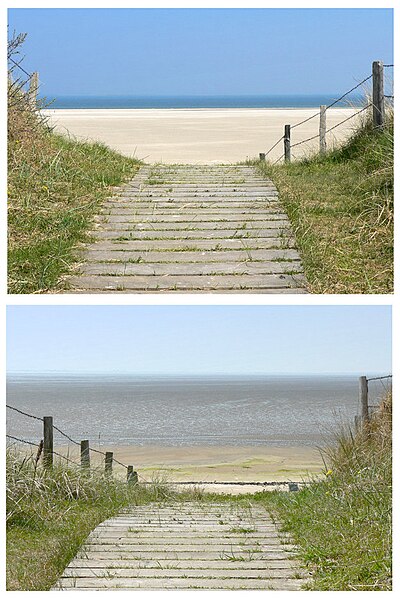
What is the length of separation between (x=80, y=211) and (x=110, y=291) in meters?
1.60

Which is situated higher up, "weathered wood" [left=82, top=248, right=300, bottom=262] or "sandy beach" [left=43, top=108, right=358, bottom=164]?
"sandy beach" [left=43, top=108, right=358, bottom=164]

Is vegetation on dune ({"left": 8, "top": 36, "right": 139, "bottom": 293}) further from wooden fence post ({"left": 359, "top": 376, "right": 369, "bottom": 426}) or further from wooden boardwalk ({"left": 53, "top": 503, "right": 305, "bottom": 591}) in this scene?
wooden fence post ({"left": 359, "top": 376, "right": 369, "bottom": 426})

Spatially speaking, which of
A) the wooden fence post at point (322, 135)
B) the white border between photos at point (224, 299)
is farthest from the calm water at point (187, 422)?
the white border between photos at point (224, 299)

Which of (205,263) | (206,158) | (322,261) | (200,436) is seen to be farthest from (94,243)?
(200,436)

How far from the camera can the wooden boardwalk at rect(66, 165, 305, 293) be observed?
199 inches

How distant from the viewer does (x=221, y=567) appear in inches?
175

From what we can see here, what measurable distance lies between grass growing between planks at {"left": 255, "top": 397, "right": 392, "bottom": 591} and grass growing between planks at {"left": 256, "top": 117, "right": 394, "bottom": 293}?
4.52 feet

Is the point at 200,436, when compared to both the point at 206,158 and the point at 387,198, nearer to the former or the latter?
the point at 206,158

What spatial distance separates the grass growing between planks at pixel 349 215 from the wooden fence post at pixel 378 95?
0.46 ft

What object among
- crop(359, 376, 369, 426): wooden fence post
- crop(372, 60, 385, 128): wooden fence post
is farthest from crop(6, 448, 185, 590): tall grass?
crop(372, 60, 385, 128): wooden fence post

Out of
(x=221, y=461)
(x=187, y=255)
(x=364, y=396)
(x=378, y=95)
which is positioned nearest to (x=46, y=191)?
(x=187, y=255)

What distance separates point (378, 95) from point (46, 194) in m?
4.15

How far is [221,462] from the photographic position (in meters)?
14.9

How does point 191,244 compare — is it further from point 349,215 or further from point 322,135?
point 322,135
